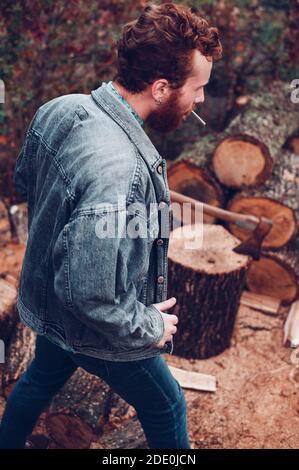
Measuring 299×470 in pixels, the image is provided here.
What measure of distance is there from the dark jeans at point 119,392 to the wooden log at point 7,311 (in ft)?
2.60

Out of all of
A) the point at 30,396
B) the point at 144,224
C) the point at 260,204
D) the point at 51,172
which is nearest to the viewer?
the point at 144,224

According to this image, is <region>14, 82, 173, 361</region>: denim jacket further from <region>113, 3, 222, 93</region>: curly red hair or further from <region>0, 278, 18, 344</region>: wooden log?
<region>0, 278, 18, 344</region>: wooden log

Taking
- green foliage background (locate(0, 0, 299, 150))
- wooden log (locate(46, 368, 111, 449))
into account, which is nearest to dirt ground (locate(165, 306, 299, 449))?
wooden log (locate(46, 368, 111, 449))

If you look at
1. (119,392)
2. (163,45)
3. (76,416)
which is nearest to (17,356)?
(76,416)

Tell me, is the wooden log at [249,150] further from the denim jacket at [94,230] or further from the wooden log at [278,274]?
the denim jacket at [94,230]

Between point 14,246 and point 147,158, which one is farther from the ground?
point 147,158

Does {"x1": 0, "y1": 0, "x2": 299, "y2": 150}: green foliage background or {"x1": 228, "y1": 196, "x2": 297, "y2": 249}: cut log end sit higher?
{"x1": 0, "y1": 0, "x2": 299, "y2": 150}: green foliage background

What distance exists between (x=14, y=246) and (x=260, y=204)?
2.07 m

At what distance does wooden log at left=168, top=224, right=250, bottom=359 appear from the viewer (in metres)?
3.05

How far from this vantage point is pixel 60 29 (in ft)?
14.0

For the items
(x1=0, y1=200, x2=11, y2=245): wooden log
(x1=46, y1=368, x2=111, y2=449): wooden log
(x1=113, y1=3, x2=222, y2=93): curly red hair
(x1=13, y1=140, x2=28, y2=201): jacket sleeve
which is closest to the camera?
(x1=113, y1=3, x2=222, y2=93): curly red hair

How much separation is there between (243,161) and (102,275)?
274 centimetres
